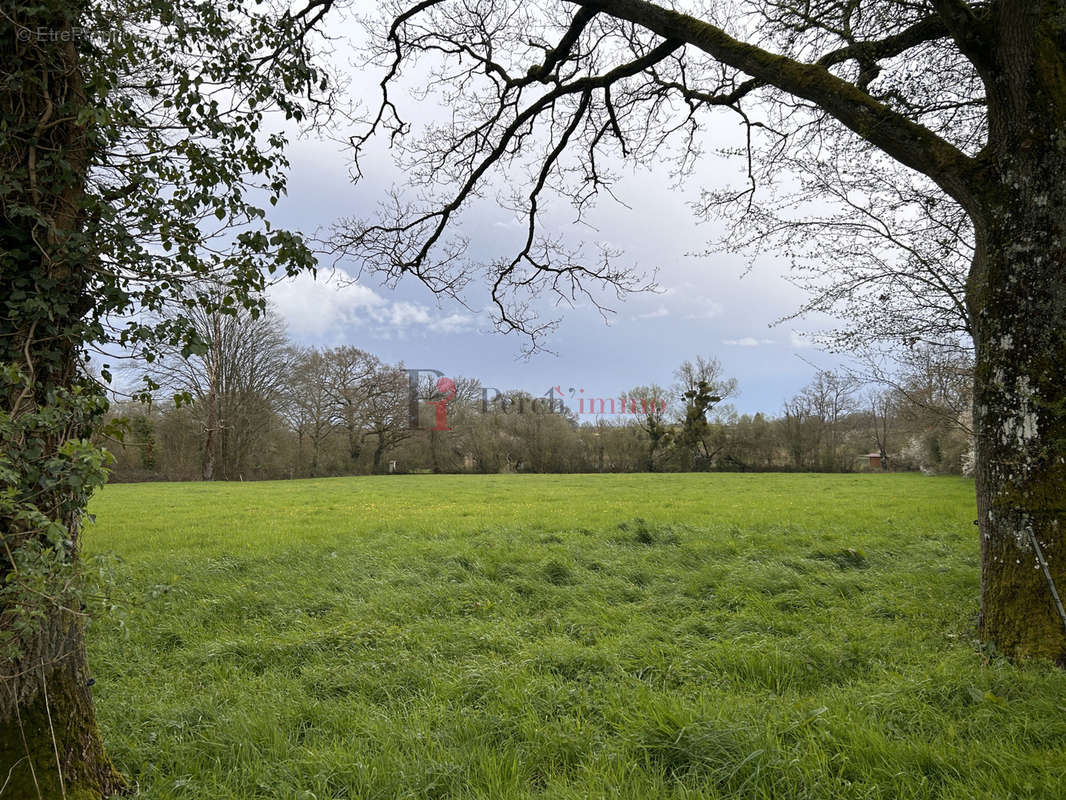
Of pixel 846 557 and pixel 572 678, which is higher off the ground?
pixel 846 557

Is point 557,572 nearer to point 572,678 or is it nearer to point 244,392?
point 572,678

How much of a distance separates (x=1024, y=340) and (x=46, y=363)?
18.9 feet

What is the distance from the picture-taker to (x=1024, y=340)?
3.84m

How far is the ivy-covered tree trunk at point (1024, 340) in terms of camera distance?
12.3ft

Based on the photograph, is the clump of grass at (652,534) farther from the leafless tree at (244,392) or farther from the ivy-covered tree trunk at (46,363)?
the leafless tree at (244,392)

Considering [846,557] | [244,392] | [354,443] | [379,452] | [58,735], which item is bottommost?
[846,557]

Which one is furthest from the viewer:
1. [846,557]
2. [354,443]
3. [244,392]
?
[354,443]

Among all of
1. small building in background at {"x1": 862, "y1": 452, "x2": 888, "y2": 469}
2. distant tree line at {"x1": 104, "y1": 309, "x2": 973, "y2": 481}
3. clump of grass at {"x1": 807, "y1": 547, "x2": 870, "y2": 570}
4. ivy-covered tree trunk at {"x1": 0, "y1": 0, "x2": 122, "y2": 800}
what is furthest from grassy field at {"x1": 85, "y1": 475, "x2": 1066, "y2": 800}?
small building in background at {"x1": 862, "y1": 452, "x2": 888, "y2": 469}

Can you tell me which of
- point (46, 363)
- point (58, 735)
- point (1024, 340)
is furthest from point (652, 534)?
point (46, 363)

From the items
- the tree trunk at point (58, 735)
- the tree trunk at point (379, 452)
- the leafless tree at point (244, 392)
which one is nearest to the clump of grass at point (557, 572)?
the tree trunk at point (58, 735)

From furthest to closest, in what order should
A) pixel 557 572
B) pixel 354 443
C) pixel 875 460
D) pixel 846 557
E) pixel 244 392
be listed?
pixel 875 460 < pixel 354 443 < pixel 244 392 < pixel 846 557 < pixel 557 572

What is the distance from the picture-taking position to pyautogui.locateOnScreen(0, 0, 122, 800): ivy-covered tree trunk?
7.57 feet

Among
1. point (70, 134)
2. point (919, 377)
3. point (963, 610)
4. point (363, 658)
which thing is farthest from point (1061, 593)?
point (70, 134)

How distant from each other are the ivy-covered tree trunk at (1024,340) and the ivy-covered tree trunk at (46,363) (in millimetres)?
5384
